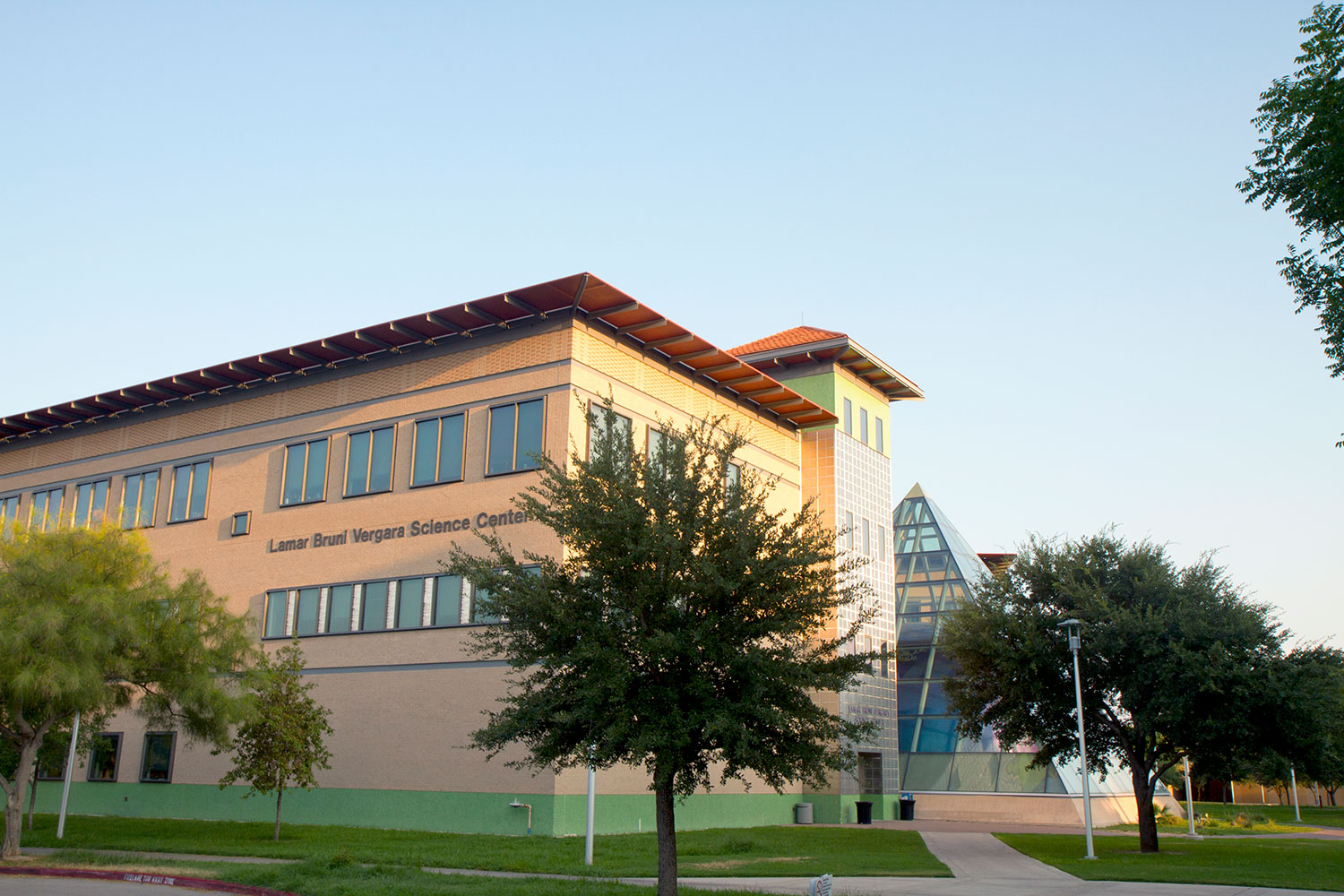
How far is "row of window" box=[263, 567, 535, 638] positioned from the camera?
30.0 meters

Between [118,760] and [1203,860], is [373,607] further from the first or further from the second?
[1203,860]

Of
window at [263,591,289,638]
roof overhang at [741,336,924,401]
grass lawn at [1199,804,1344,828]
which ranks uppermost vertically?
roof overhang at [741,336,924,401]

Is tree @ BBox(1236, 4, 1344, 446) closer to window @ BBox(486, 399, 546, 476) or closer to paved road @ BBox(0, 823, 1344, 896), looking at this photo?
paved road @ BBox(0, 823, 1344, 896)

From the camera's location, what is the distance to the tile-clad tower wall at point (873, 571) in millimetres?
39469

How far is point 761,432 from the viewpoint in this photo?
127 feet

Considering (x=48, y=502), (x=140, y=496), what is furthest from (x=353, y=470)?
(x=48, y=502)

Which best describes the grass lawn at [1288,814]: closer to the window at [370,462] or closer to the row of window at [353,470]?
the row of window at [353,470]

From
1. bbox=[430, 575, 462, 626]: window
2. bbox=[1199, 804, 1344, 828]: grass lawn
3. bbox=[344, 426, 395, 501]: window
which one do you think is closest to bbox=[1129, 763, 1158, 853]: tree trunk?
bbox=[430, 575, 462, 626]: window

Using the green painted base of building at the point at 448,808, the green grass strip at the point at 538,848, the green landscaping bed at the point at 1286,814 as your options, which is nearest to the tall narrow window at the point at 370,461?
the green painted base of building at the point at 448,808

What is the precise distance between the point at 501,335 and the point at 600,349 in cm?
294

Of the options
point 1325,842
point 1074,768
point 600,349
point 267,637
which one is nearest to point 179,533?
point 267,637

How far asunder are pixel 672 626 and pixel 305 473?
23142mm

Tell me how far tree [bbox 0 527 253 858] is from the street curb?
2.22 meters

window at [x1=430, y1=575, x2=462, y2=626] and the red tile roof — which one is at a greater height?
the red tile roof
